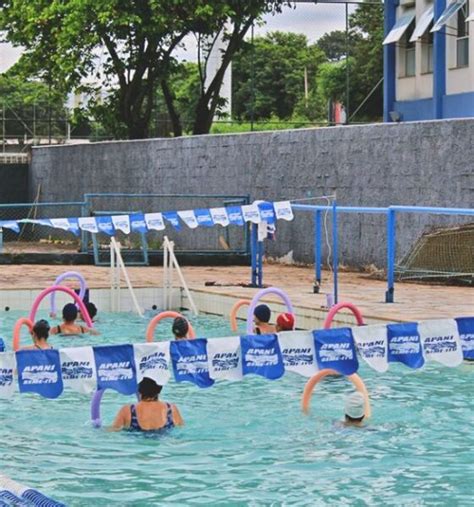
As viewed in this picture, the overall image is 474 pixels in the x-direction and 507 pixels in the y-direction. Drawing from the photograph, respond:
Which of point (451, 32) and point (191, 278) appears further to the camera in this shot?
point (451, 32)

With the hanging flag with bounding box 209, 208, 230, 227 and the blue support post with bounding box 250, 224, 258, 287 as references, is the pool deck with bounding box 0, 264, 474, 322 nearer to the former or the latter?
the blue support post with bounding box 250, 224, 258, 287

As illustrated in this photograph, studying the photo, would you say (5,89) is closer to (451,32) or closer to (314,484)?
(451,32)

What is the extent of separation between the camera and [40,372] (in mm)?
10102

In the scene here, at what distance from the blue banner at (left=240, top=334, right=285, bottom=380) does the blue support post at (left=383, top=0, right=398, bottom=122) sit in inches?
1125

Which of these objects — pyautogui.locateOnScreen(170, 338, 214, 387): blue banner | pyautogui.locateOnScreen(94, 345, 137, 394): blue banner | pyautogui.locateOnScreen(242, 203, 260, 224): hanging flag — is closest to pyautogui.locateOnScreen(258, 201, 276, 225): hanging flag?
pyautogui.locateOnScreen(242, 203, 260, 224): hanging flag

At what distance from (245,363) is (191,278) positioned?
1365 cm

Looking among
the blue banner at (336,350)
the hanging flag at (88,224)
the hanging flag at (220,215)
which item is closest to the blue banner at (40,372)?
the blue banner at (336,350)

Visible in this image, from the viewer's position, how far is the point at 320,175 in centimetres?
2670

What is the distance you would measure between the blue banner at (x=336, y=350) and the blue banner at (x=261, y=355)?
0.39 m

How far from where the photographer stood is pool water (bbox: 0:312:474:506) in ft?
32.1

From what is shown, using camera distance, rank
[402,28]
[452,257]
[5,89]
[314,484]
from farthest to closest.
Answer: [5,89] < [402,28] < [452,257] < [314,484]

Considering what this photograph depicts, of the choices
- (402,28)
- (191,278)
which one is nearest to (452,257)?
(191,278)

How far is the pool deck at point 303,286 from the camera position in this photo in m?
17.7

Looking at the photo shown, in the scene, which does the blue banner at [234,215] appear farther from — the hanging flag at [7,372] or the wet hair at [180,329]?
the hanging flag at [7,372]
